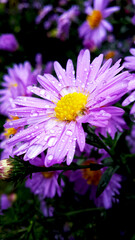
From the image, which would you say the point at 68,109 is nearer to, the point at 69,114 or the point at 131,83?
the point at 69,114

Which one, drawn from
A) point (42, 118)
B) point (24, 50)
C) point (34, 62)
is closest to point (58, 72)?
point (42, 118)

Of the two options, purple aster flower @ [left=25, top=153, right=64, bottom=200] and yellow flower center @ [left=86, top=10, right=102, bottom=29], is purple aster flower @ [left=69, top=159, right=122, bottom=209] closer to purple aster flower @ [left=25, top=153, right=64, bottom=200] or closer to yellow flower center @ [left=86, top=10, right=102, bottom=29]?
purple aster flower @ [left=25, top=153, right=64, bottom=200]

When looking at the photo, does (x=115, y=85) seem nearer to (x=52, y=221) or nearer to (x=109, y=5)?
(x=52, y=221)

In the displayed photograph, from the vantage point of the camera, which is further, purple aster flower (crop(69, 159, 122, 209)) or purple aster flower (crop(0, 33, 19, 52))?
purple aster flower (crop(0, 33, 19, 52))

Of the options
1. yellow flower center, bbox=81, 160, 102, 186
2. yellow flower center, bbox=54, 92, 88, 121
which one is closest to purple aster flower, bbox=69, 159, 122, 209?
yellow flower center, bbox=81, 160, 102, 186

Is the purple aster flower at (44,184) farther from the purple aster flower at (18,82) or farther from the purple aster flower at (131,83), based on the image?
the purple aster flower at (131,83)

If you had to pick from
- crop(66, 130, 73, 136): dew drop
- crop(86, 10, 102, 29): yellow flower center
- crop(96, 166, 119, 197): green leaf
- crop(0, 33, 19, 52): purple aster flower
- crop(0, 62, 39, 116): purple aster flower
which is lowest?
crop(96, 166, 119, 197): green leaf

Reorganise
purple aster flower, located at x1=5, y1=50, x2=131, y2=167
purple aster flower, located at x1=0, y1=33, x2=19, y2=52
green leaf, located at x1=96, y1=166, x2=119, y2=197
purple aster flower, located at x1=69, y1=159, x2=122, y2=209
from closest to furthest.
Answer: purple aster flower, located at x1=5, y1=50, x2=131, y2=167 < green leaf, located at x1=96, y1=166, x2=119, y2=197 < purple aster flower, located at x1=69, y1=159, x2=122, y2=209 < purple aster flower, located at x1=0, y1=33, x2=19, y2=52
